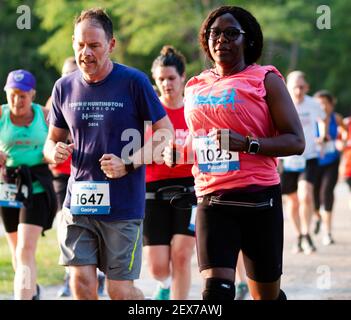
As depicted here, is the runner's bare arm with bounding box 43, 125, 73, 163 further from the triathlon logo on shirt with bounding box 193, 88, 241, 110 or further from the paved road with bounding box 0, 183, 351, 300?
the paved road with bounding box 0, 183, 351, 300

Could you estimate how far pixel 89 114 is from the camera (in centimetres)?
558

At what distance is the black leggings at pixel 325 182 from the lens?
1328 cm

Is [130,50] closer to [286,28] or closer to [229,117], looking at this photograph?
A: [286,28]

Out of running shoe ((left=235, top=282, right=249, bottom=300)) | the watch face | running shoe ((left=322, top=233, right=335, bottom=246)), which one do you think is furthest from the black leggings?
the watch face

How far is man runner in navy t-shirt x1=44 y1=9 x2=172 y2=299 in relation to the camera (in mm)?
5559

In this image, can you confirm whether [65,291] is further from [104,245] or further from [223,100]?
[223,100]

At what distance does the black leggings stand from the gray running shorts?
7923 millimetres

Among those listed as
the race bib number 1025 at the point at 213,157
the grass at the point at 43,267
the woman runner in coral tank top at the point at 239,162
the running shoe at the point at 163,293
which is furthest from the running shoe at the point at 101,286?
the race bib number 1025 at the point at 213,157

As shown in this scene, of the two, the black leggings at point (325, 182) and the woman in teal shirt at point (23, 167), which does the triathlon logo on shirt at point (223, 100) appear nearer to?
the woman in teal shirt at point (23, 167)

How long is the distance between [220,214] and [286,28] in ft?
98.4

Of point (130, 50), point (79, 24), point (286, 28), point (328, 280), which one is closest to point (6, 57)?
point (130, 50)

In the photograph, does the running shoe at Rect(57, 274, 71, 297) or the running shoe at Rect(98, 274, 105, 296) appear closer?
the running shoe at Rect(57, 274, 71, 297)

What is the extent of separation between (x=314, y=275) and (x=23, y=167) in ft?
11.7

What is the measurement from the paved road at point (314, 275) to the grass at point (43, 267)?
0.37 meters
